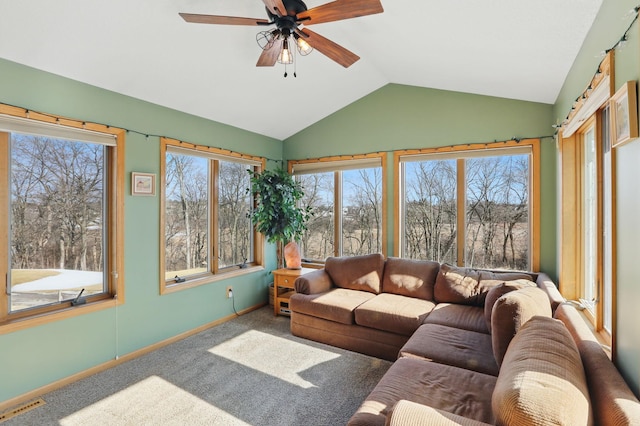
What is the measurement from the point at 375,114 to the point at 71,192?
11.5ft

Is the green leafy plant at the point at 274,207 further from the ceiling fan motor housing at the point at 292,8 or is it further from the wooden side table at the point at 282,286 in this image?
the ceiling fan motor housing at the point at 292,8

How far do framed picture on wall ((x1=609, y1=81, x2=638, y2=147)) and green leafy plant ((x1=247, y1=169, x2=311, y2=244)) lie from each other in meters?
3.40

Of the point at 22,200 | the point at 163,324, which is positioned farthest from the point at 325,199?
the point at 22,200

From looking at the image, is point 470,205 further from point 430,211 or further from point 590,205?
point 590,205

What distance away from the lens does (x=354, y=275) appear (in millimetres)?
3861

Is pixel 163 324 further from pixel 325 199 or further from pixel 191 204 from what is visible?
pixel 325 199

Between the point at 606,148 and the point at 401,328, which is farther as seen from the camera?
the point at 401,328

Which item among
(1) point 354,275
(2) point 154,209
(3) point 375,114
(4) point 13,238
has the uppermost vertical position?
(3) point 375,114

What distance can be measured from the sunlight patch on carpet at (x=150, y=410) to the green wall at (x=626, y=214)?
2.16m

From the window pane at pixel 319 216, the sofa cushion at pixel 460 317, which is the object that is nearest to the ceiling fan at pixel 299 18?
the sofa cushion at pixel 460 317

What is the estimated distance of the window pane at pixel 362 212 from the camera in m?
4.34

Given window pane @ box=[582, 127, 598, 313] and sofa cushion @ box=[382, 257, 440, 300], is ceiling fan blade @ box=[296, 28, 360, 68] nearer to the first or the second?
window pane @ box=[582, 127, 598, 313]

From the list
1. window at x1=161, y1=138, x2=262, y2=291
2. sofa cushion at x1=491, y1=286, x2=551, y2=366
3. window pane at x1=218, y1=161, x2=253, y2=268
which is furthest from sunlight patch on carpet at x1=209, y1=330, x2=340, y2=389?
sofa cushion at x1=491, y1=286, x2=551, y2=366

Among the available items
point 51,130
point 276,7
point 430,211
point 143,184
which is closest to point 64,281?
point 143,184
